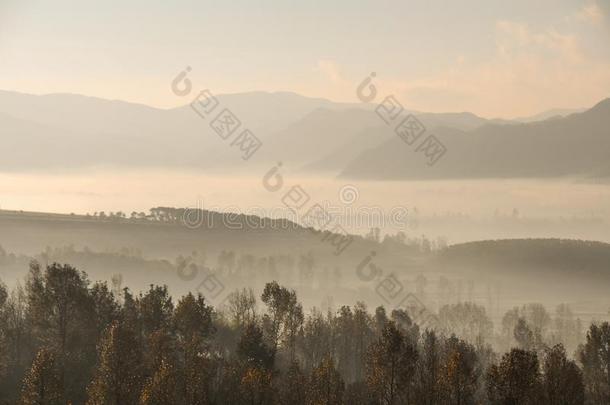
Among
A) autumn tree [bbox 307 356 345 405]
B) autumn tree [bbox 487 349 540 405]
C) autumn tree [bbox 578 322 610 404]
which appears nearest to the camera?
autumn tree [bbox 487 349 540 405]

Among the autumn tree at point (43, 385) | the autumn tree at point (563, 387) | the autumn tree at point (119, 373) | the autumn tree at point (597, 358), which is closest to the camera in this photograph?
the autumn tree at point (43, 385)

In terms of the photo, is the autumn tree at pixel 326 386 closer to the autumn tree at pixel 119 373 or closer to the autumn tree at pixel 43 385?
the autumn tree at pixel 119 373

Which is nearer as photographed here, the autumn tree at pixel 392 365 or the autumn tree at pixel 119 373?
the autumn tree at pixel 119 373

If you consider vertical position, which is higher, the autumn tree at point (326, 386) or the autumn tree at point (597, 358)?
the autumn tree at point (597, 358)

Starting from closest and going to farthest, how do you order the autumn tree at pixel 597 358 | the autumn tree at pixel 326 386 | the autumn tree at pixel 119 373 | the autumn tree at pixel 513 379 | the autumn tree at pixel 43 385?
1. the autumn tree at pixel 43 385
2. the autumn tree at pixel 513 379
3. the autumn tree at pixel 119 373
4. the autumn tree at pixel 326 386
5. the autumn tree at pixel 597 358

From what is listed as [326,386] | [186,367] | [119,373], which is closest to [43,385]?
[119,373]

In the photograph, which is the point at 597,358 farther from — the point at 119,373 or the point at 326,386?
the point at 119,373

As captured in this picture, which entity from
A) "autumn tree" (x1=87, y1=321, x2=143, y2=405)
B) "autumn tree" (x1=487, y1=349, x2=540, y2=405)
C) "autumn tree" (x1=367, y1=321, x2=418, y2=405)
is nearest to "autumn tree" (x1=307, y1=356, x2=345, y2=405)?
"autumn tree" (x1=367, y1=321, x2=418, y2=405)

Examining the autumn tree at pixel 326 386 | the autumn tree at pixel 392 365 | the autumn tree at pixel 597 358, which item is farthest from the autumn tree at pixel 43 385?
the autumn tree at pixel 597 358

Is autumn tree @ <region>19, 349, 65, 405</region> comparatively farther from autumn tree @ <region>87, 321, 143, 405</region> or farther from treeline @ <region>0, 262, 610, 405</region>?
autumn tree @ <region>87, 321, 143, 405</region>

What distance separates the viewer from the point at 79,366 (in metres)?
88.2

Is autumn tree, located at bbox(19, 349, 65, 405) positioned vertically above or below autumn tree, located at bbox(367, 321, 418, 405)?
below

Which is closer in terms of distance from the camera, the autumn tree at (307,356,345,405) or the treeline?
the treeline

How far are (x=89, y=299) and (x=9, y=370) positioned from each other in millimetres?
13304
